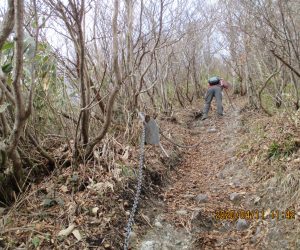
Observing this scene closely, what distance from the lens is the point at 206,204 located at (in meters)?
3.32

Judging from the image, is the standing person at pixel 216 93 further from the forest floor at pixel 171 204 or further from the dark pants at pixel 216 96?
the forest floor at pixel 171 204

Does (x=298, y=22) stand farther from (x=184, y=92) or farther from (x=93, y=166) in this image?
(x=184, y=92)

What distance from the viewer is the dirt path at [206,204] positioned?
107 inches

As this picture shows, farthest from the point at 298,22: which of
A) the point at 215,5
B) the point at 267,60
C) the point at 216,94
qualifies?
the point at 215,5

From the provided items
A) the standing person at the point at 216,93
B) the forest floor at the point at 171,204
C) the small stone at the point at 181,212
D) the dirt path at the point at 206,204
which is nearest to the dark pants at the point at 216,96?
the standing person at the point at 216,93

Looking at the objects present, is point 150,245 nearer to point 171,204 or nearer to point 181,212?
point 181,212

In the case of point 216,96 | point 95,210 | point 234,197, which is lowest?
point 234,197

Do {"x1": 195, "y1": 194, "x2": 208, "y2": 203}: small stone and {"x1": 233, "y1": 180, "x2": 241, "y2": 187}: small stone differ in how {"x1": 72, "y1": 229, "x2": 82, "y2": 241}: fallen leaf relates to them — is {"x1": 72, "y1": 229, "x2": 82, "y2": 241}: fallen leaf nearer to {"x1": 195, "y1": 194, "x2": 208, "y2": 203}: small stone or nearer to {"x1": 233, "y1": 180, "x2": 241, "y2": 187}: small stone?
{"x1": 195, "y1": 194, "x2": 208, "y2": 203}: small stone

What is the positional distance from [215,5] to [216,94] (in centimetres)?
386

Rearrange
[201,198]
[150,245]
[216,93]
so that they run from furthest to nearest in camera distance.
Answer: [216,93] → [201,198] → [150,245]

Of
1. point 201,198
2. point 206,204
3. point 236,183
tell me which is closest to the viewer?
point 206,204

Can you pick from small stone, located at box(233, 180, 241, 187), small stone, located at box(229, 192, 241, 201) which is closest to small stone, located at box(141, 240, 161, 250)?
small stone, located at box(229, 192, 241, 201)
